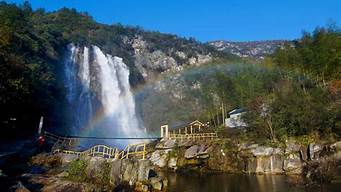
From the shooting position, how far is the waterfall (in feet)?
206

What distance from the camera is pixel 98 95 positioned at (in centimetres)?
6681

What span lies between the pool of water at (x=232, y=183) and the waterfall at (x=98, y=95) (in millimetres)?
29372

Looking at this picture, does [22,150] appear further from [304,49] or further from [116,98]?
[304,49]

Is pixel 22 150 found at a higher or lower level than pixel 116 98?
lower

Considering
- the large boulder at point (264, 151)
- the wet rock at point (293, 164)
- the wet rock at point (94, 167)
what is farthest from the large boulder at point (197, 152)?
the wet rock at point (94, 167)

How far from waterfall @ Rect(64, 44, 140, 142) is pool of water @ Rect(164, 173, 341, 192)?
29.4 meters

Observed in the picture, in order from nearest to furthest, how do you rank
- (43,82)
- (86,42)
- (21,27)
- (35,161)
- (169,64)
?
(35,161) → (43,82) → (21,27) → (86,42) → (169,64)

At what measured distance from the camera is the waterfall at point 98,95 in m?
62.8

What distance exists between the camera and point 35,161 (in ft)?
95.6

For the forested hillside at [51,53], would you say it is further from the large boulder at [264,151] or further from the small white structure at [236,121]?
the small white structure at [236,121]

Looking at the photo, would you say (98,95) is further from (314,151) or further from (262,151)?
(314,151)

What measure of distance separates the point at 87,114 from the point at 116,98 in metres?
7.48

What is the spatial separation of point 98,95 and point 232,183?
4155 centimetres

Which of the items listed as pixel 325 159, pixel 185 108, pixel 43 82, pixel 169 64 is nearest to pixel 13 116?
pixel 43 82
